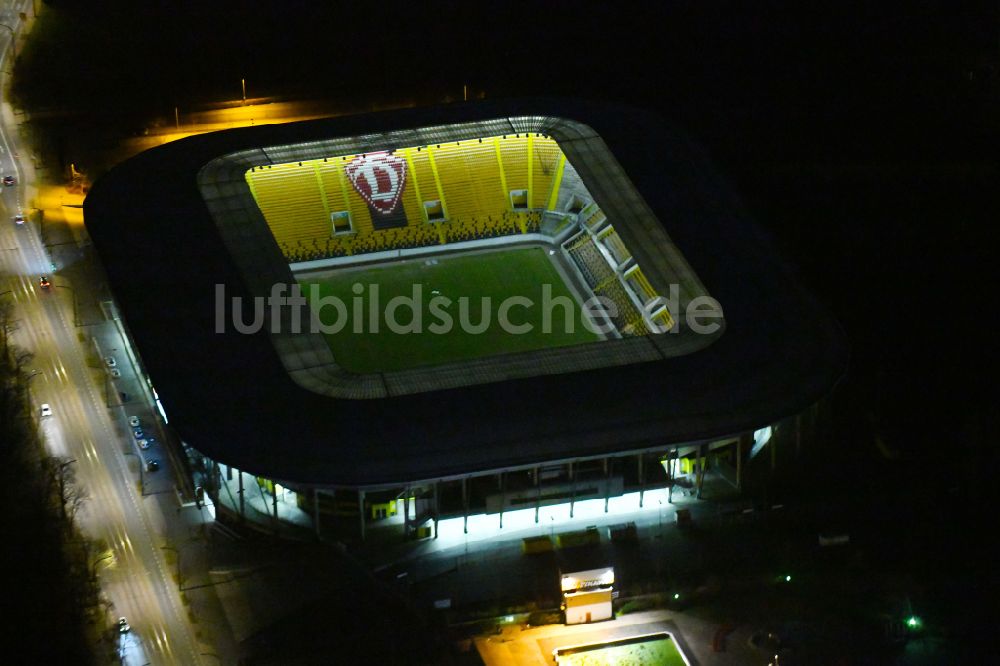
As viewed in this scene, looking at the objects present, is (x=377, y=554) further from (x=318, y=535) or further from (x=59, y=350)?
(x=59, y=350)

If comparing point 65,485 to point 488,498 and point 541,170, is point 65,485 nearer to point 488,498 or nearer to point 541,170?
point 488,498

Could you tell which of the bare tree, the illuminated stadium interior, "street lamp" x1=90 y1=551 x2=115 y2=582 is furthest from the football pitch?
"street lamp" x1=90 y1=551 x2=115 y2=582

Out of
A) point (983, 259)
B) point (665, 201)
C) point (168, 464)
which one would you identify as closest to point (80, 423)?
point (168, 464)

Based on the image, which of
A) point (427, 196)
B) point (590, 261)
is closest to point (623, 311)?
point (590, 261)

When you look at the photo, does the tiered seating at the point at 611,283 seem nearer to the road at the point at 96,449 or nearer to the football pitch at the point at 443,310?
the football pitch at the point at 443,310

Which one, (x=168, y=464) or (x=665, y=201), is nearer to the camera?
(x=168, y=464)

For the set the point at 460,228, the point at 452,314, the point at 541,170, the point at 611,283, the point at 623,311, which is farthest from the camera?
the point at 541,170

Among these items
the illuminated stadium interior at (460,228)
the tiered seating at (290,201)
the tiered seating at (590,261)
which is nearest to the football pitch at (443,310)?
the illuminated stadium interior at (460,228)
